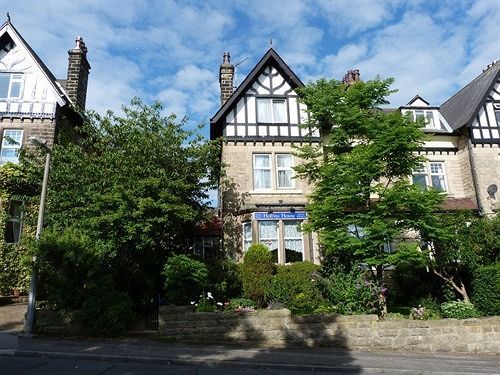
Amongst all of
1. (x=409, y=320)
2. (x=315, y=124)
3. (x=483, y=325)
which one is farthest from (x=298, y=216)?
Result: (x=483, y=325)

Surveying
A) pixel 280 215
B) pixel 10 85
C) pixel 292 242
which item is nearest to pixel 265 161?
pixel 280 215

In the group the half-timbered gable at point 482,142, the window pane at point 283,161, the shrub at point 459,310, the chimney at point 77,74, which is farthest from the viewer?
the chimney at point 77,74

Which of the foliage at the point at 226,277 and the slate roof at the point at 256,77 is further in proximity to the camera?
the slate roof at the point at 256,77

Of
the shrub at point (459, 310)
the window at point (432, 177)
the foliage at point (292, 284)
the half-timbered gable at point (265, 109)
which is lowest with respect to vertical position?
the shrub at point (459, 310)

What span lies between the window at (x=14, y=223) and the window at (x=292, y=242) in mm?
11554

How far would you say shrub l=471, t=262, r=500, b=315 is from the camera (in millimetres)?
13383

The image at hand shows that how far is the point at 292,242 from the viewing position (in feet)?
57.4

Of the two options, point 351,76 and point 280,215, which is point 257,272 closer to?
point 280,215

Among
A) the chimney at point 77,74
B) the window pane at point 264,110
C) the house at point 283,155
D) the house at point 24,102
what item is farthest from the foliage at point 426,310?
the chimney at point 77,74

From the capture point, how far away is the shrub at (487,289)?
527 inches

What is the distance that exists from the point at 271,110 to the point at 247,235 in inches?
253

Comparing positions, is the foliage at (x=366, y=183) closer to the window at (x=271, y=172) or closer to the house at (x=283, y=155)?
the house at (x=283, y=155)

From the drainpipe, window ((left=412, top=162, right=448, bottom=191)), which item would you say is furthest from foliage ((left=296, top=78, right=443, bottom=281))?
the drainpipe

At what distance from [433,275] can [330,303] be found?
17.1 feet
